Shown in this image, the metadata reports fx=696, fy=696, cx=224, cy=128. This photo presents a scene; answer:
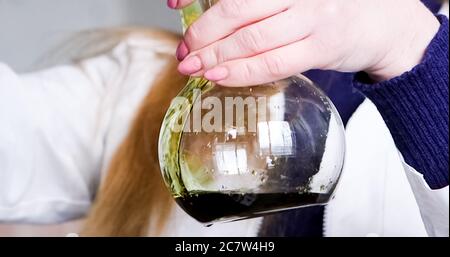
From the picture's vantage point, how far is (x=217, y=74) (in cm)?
23

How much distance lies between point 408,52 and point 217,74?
0.13 metres

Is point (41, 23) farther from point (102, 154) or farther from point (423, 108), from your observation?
point (423, 108)

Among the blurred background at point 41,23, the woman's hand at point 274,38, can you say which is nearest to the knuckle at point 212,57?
the woman's hand at point 274,38

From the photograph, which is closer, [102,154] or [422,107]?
[422,107]

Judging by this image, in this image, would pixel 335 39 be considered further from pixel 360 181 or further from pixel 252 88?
pixel 360 181

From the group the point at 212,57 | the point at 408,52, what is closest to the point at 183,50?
the point at 212,57

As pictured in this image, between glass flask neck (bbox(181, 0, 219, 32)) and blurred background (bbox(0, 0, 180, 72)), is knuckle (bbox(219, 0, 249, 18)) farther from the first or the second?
blurred background (bbox(0, 0, 180, 72))

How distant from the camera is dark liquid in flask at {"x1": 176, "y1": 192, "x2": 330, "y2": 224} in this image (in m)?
0.24

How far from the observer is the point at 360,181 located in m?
0.49

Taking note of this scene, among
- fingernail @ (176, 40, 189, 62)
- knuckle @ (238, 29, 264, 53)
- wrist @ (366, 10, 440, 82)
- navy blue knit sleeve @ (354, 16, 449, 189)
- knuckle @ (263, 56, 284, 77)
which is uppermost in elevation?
knuckle @ (238, 29, 264, 53)

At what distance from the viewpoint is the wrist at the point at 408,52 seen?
1.03ft

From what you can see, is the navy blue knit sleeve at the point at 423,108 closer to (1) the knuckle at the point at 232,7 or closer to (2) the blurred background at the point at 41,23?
(1) the knuckle at the point at 232,7

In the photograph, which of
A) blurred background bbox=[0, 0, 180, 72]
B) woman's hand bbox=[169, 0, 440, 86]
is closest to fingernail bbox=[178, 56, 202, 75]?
woman's hand bbox=[169, 0, 440, 86]

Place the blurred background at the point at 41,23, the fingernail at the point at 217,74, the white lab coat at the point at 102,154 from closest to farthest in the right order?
the fingernail at the point at 217,74 < the white lab coat at the point at 102,154 < the blurred background at the point at 41,23
